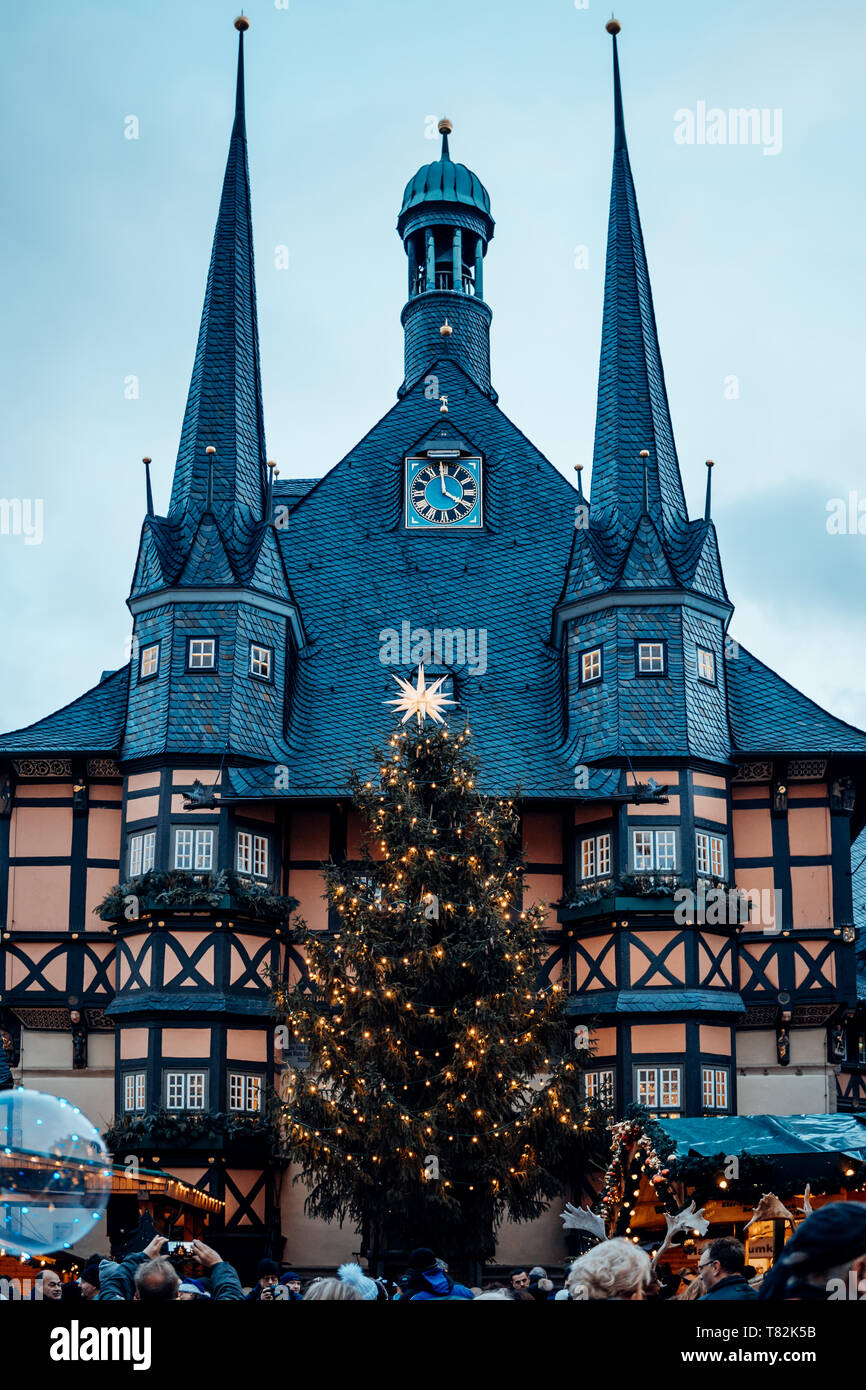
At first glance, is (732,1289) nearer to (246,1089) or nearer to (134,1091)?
(246,1089)

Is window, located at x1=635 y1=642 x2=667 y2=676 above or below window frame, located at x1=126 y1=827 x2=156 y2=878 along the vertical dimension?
above

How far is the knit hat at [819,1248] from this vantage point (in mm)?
4707

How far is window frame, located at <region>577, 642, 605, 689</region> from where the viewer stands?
34188mm

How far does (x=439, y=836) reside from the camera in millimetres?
28984

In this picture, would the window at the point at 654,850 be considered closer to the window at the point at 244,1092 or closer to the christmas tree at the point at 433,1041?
the christmas tree at the point at 433,1041

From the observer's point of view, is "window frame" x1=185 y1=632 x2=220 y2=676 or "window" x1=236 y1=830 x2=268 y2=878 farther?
"window frame" x1=185 y1=632 x2=220 y2=676

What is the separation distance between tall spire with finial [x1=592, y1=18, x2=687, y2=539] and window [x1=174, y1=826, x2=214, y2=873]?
989 centimetres

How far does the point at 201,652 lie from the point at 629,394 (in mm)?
10413

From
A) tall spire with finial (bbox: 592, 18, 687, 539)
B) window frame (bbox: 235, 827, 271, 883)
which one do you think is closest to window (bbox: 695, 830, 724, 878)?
tall spire with finial (bbox: 592, 18, 687, 539)

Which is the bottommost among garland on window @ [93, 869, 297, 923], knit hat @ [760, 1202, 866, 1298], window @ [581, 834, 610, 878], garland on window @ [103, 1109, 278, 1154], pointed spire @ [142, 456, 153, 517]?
garland on window @ [103, 1109, 278, 1154]
